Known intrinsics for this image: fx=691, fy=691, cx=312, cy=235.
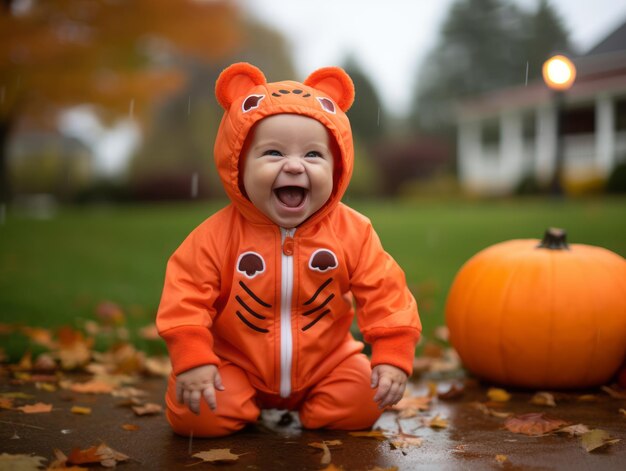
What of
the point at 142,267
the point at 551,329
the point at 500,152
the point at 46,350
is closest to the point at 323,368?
the point at 551,329

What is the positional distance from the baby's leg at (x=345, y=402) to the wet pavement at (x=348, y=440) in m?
0.05

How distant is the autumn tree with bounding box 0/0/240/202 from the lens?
11.8 meters

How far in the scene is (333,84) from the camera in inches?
104

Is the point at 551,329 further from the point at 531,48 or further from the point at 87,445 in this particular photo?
the point at 531,48

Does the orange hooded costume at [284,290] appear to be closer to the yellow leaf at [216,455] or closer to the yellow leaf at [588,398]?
the yellow leaf at [216,455]

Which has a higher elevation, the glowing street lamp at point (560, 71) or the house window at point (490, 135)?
the house window at point (490, 135)

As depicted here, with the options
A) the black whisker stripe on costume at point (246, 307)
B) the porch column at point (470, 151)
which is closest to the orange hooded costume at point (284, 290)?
the black whisker stripe on costume at point (246, 307)

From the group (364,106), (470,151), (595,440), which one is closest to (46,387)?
(595,440)

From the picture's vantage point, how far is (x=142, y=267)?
6.99 m

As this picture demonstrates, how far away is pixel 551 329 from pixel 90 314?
3.16 meters

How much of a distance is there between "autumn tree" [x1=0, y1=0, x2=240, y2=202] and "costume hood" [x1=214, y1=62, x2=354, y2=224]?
1013 cm

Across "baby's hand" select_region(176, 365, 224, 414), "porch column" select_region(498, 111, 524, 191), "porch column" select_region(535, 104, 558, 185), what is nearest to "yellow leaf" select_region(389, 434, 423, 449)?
"baby's hand" select_region(176, 365, 224, 414)

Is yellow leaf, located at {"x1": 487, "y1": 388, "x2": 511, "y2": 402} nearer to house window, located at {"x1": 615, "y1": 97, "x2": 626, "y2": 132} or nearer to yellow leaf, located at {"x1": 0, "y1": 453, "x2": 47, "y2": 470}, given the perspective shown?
yellow leaf, located at {"x1": 0, "y1": 453, "x2": 47, "y2": 470}

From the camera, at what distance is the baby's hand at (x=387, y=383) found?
2373 mm
